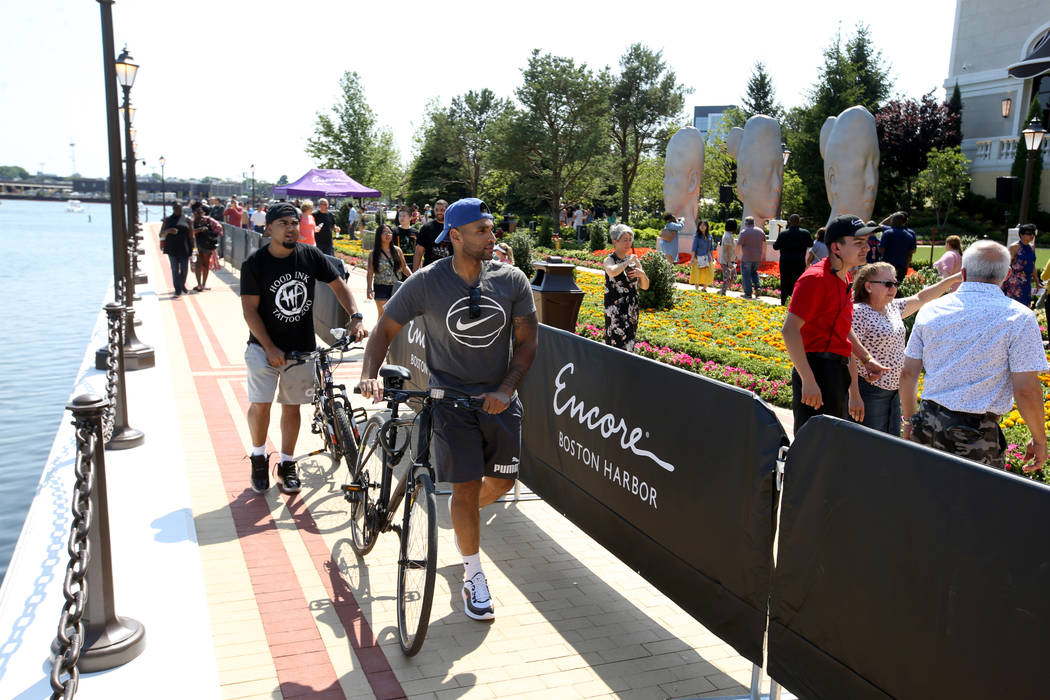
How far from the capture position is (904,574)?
286 centimetres

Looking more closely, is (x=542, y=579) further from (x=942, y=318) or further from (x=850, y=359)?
(x=942, y=318)

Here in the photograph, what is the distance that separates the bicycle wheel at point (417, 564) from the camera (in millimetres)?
3986

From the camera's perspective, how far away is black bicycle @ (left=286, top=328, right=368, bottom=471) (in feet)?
19.1

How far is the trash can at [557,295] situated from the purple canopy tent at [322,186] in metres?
22.0

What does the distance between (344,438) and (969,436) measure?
3.82m

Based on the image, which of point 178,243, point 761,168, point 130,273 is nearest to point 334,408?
point 130,273

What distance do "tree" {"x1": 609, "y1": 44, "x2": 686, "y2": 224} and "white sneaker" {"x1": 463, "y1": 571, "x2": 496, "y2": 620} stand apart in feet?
178

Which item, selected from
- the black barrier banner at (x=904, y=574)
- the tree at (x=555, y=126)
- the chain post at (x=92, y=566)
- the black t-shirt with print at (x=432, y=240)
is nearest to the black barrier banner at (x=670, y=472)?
the black barrier banner at (x=904, y=574)

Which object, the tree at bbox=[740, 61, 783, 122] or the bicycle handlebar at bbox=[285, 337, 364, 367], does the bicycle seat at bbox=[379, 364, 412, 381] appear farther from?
the tree at bbox=[740, 61, 783, 122]

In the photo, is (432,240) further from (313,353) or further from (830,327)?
(830,327)

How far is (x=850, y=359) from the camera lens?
5363mm

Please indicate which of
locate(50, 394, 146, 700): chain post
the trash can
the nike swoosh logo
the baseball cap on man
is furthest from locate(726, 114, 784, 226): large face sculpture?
locate(50, 394, 146, 700): chain post

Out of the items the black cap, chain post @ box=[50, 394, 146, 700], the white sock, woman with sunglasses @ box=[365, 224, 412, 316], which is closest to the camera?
chain post @ box=[50, 394, 146, 700]

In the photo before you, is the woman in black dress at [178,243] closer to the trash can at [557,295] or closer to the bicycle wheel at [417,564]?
the trash can at [557,295]
